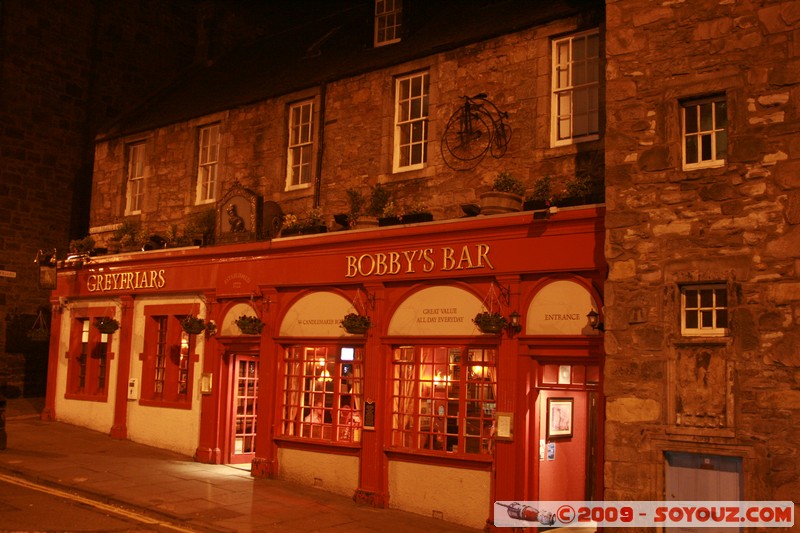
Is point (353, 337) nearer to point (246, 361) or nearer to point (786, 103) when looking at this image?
point (246, 361)

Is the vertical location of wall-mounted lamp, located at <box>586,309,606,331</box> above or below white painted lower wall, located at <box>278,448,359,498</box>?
above

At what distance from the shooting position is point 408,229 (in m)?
12.3

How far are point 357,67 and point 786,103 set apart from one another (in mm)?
8383

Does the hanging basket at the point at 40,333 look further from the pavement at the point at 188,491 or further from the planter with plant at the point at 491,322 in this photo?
the planter with plant at the point at 491,322

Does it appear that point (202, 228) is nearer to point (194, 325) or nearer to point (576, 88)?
point (194, 325)

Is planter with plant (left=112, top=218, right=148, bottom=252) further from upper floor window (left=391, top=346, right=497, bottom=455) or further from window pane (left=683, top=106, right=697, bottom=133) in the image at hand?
window pane (left=683, top=106, right=697, bottom=133)

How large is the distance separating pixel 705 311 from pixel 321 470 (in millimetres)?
6950

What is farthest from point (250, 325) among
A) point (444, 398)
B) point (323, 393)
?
point (444, 398)

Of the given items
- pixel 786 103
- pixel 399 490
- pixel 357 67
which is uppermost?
pixel 357 67

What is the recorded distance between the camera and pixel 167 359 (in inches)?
641

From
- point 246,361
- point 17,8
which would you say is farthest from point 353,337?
point 17,8

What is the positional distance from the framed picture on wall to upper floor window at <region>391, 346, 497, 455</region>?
0.82 m

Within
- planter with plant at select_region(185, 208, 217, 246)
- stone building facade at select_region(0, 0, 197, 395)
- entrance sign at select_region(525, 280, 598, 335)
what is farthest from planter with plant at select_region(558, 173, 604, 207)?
stone building facade at select_region(0, 0, 197, 395)

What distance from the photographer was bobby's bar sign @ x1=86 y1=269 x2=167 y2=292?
54.5ft
